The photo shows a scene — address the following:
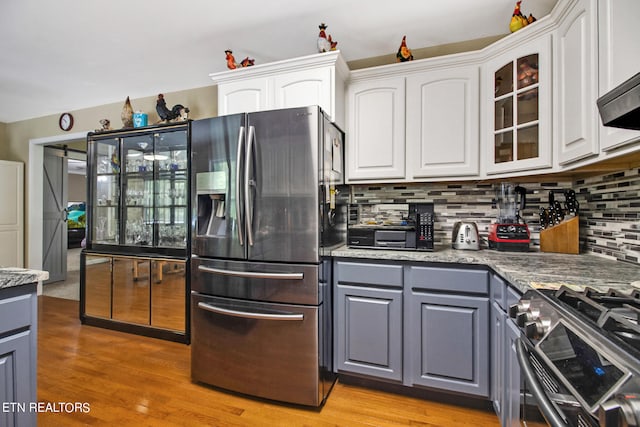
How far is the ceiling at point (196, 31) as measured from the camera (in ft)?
6.45

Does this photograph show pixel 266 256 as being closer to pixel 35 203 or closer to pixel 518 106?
pixel 518 106

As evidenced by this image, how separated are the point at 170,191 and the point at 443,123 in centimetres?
253

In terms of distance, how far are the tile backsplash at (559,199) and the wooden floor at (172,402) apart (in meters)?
1.18

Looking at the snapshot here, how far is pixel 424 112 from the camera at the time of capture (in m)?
2.15

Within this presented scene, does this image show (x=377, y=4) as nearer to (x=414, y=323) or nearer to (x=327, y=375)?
(x=414, y=323)

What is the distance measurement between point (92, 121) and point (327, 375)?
4.06 m

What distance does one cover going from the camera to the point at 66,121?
154 inches

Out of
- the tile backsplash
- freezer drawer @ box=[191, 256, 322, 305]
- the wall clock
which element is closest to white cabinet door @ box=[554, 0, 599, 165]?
the tile backsplash

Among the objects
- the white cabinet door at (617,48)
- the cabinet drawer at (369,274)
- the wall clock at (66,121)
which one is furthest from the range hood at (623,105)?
the wall clock at (66,121)

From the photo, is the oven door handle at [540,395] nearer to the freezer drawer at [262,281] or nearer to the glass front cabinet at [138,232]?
the freezer drawer at [262,281]

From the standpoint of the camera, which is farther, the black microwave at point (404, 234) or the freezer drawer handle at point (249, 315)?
the black microwave at point (404, 234)

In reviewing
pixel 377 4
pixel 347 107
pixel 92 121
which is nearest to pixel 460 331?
pixel 347 107

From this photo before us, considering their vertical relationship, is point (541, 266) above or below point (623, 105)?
below

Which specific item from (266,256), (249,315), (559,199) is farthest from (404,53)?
(249,315)
